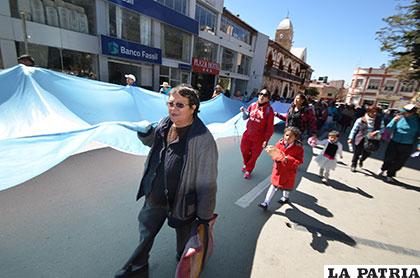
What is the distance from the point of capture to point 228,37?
68.6ft

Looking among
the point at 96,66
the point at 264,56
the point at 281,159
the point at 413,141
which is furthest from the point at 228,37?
the point at 281,159

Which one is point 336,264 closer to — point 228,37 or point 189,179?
point 189,179

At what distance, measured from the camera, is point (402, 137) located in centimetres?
437

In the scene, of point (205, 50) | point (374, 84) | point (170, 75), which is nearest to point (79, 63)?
point (170, 75)

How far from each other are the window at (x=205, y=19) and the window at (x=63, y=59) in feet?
32.8

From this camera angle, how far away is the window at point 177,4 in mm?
13793

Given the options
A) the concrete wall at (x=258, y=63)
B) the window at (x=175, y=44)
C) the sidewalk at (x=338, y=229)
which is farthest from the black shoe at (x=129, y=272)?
the concrete wall at (x=258, y=63)

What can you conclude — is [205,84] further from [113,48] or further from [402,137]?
[402,137]

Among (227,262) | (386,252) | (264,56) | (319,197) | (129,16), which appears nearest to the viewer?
(227,262)

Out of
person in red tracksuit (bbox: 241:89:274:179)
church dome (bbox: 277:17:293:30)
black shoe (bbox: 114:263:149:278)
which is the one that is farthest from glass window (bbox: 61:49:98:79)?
church dome (bbox: 277:17:293:30)

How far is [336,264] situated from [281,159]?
1306 millimetres

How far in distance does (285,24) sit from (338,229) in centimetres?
4808

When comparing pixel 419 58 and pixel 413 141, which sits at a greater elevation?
pixel 419 58

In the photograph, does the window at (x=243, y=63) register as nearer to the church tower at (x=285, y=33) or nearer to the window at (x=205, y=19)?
the window at (x=205, y=19)
